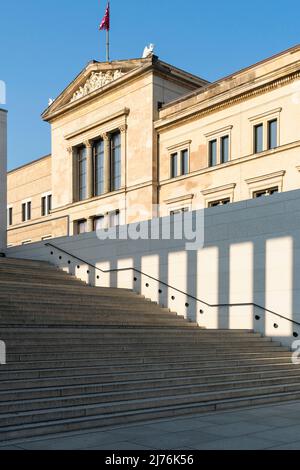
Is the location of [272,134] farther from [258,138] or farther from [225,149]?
[225,149]

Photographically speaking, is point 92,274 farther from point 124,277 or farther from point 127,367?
point 127,367

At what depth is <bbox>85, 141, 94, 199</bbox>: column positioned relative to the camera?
4259cm

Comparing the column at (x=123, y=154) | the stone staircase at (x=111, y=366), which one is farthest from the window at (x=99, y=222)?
the stone staircase at (x=111, y=366)

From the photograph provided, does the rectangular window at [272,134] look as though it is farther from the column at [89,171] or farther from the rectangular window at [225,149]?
the column at [89,171]

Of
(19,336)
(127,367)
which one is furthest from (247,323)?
(19,336)

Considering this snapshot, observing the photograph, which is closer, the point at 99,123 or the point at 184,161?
the point at 184,161

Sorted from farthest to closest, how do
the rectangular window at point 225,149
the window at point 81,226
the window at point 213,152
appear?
the window at point 81,226 → the window at point 213,152 → the rectangular window at point 225,149

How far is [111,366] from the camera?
42.4 ft

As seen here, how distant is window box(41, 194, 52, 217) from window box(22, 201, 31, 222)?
2.33 m

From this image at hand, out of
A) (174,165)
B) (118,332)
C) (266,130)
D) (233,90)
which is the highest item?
(233,90)

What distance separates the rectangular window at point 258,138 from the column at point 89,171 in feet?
46.9

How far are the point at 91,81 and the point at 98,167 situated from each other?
6367 millimetres

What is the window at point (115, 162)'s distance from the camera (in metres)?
40.6

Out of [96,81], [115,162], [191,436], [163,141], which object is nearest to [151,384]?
[191,436]
